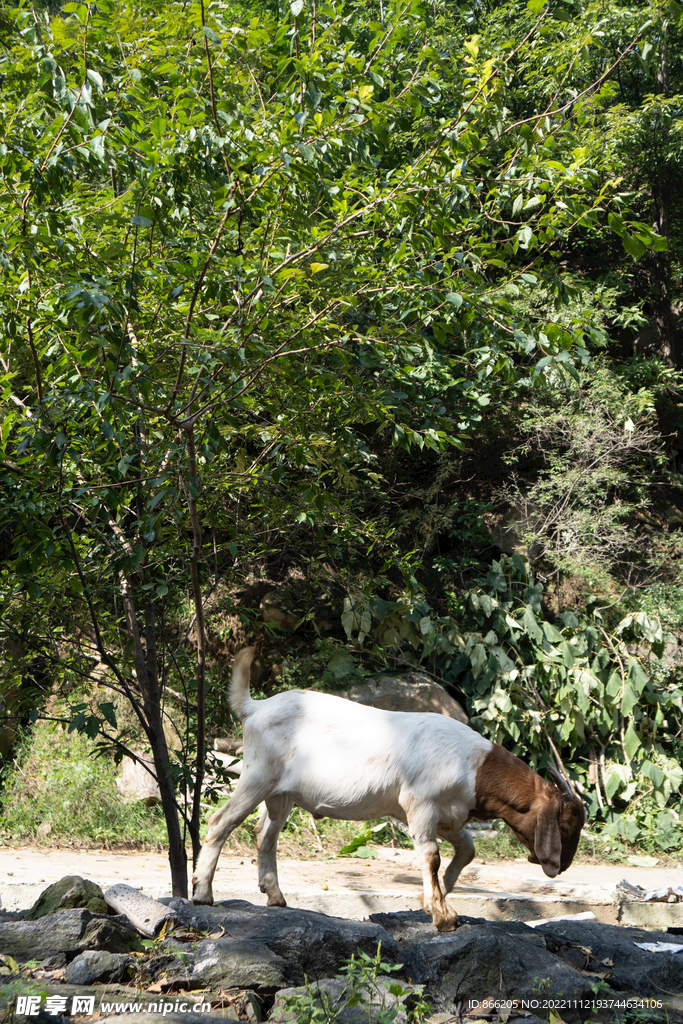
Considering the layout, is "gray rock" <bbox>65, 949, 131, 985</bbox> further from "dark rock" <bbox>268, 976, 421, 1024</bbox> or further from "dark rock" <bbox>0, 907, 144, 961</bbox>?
"dark rock" <bbox>268, 976, 421, 1024</bbox>

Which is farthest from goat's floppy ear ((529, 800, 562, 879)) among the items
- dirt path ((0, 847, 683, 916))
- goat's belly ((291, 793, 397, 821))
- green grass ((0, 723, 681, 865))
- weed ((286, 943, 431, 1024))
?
green grass ((0, 723, 681, 865))

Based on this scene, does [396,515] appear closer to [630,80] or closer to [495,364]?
[495,364]

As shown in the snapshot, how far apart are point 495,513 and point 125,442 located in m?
10.4

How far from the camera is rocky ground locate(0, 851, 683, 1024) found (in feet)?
9.37

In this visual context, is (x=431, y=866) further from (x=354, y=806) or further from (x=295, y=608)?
(x=295, y=608)

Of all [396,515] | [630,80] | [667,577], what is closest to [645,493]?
[667,577]

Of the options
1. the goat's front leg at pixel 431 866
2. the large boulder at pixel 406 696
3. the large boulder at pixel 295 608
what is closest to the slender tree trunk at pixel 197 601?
the goat's front leg at pixel 431 866

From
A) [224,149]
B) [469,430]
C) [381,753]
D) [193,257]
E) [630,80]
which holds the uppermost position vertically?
[630,80]

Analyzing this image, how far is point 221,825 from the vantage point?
3959mm

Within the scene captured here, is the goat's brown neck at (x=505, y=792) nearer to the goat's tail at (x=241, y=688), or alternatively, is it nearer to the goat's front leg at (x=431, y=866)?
the goat's front leg at (x=431, y=866)

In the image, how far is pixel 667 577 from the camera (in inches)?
473

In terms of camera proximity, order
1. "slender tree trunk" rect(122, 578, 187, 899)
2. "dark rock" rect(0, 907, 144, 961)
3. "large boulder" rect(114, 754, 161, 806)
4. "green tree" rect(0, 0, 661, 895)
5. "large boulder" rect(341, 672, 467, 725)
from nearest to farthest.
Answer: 1. "green tree" rect(0, 0, 661, 895)
2. "dark rock" rect(0, 907, 144, 961)
3. "slender tree trunk" rect(122, 578, 187, 899)
4. "large boulder" rect(114, 754, 161, 806)
5. "large boulder" rect(341, 672, 467, 725)

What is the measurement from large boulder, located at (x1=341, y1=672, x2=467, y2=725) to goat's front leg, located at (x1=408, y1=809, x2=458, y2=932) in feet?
→ 19.8

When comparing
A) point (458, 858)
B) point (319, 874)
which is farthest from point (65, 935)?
point (319, 874)
